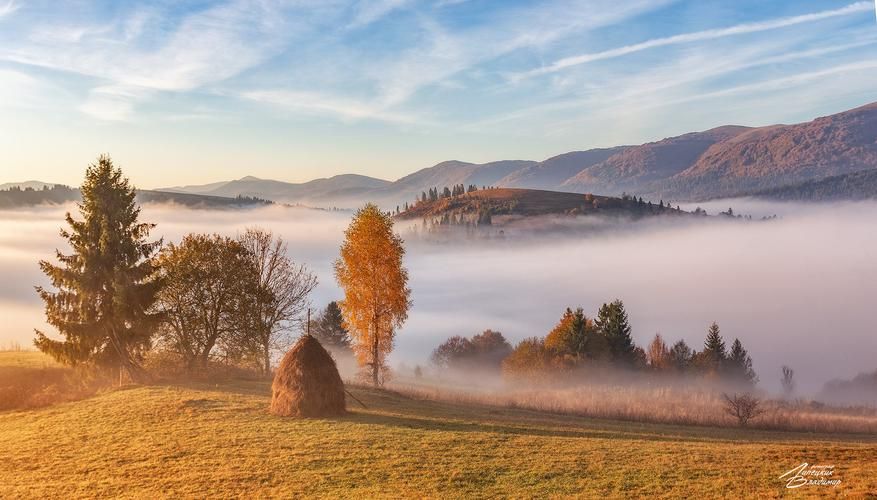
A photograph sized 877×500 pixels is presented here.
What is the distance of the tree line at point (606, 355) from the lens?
313 feet

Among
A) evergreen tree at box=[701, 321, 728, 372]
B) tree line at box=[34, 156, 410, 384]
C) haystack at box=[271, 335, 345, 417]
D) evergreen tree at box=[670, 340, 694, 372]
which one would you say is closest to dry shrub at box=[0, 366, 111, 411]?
tree line at box=[34, 156, 410, 384]

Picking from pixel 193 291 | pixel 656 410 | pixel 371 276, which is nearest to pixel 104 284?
pixel 193 291

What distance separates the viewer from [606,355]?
313ft

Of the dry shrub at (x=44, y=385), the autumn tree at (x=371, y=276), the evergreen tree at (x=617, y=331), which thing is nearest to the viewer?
the dry shrub at (x=44, y=385)

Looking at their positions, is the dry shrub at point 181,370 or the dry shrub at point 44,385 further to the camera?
the dry shrub at point 181,370

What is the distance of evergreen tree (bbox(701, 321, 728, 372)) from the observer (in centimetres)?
11069

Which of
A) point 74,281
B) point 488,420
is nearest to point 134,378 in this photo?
point 74,281

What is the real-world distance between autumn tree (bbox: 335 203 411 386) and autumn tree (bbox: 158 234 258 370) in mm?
7976

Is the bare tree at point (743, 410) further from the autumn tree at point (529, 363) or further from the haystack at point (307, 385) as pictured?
the autumn tree at point (529, 363)

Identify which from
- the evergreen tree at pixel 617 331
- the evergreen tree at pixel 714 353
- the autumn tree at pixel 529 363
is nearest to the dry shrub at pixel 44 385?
the autumn tree at pixel 529 363

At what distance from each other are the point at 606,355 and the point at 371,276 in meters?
54.1

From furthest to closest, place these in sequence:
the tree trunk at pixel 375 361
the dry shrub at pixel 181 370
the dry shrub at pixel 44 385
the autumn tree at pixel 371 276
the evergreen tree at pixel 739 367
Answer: the evergreen tree at pixel 739 367, the tree trunk at pixel 375 361, the autumn tree at pixel 371 276, the dry shrub at pixel 181 370, the dry shrub at pixel 44 385

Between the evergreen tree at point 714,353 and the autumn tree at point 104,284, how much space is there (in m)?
95.7

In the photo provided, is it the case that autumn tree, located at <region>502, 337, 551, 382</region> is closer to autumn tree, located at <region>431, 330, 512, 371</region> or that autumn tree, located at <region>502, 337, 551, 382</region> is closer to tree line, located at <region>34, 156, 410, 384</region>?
autumn tree, located at <region>431, 330, 512, 371</region>
